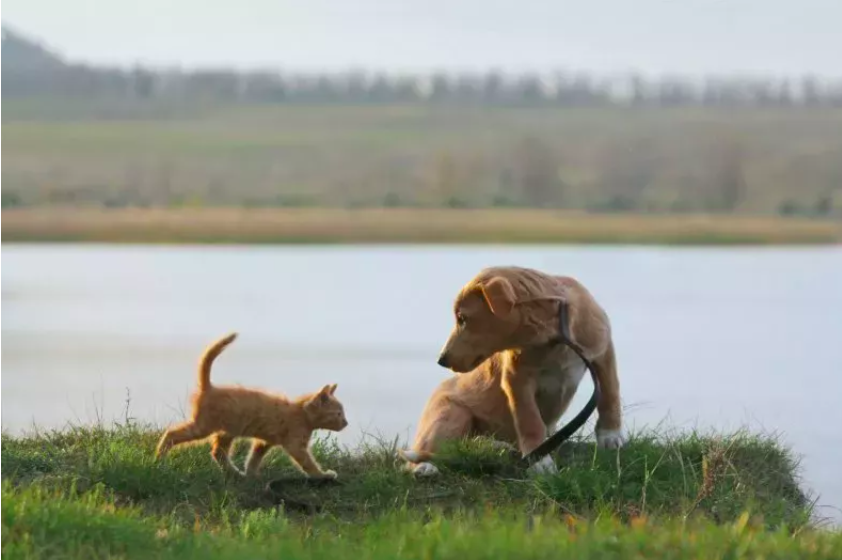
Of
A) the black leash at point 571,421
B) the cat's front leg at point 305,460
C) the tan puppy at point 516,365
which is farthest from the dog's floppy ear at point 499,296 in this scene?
the cat's front leg at point 305,460

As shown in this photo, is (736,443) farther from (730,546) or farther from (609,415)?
(730,546)

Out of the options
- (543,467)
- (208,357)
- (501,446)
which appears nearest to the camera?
(208,357)

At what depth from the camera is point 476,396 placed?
4.66 metres

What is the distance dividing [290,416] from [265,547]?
88 cm

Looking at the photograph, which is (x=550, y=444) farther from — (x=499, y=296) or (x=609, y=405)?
(x=499, y=296)

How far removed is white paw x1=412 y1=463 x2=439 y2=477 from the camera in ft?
14.6

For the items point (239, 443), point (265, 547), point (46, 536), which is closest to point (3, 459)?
point (239, 443)

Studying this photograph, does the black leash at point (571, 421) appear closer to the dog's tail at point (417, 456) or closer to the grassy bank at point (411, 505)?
the grassy bank at point (411, 505)

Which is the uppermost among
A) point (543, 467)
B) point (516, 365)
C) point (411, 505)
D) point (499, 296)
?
point (499, 296)

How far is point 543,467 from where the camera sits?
14.2ft

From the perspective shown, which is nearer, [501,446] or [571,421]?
[571,421]

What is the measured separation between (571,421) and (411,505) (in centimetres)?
62

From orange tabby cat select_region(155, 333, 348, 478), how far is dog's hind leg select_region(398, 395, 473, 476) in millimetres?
354

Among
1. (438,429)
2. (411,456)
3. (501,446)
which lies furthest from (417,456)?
(501,446)
